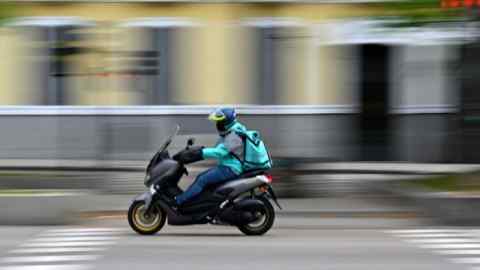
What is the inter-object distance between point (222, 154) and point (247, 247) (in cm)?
153

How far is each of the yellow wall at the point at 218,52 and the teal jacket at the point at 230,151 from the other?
10.2m

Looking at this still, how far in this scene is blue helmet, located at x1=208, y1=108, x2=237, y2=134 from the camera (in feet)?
47.4

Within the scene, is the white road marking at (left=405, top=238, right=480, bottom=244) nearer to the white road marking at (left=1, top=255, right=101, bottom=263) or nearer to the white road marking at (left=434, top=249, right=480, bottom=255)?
the white road marking at (left=434, top=249, right=480, bottom=255)

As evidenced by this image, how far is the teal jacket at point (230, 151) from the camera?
1442 cm

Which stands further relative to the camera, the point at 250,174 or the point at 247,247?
the point at 250,174

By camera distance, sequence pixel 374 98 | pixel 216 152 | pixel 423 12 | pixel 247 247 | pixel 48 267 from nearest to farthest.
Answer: pixel 48 267
pixel 247 247
pixel 216 152
pixel 423 12
pixel 374 98

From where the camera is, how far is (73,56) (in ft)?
80.2

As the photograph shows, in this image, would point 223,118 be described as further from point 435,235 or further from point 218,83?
point 218,83

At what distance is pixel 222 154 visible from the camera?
1447 centimetres

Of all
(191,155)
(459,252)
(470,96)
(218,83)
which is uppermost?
(218,83)

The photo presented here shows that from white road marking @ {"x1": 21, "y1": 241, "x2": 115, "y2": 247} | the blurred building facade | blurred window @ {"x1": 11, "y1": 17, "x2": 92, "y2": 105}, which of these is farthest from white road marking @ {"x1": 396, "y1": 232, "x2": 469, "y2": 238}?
blurred window @ {"x1": 11, "y1": 17, "x2": 92, "y2": 105}

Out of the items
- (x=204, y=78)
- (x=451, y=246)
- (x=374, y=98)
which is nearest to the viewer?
(x=451, y=246)

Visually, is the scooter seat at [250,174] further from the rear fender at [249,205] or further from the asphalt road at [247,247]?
the asphalt road at [247,247]

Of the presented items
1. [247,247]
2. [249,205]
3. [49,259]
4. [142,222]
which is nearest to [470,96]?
[249,205]
